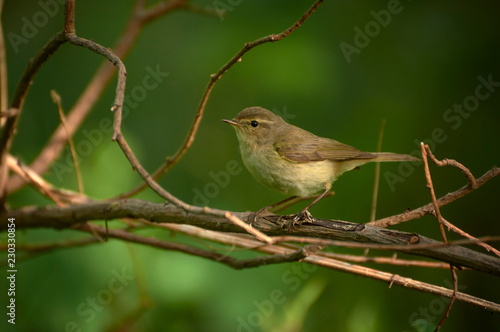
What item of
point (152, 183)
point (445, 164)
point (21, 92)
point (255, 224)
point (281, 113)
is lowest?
point (255, 224)

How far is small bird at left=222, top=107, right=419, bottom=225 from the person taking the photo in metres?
3.29

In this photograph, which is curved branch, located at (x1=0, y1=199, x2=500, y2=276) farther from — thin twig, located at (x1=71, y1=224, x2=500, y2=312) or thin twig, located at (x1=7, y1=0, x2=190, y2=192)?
thin twig, located at (x1=7, y1=0, x2=190, y2=192)

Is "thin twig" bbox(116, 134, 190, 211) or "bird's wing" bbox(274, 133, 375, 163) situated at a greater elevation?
"bird's wing" bbox(274, 133, 375, 163)

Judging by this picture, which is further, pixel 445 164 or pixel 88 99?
pixel 88 99

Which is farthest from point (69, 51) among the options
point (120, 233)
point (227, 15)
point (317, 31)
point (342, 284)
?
point (342, 284)

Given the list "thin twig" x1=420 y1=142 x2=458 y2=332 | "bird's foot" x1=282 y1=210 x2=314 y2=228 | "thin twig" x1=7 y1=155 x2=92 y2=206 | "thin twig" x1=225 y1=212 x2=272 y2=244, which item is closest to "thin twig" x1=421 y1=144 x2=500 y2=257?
"thin twig" x1=420 y1=142 x2=458 y2=332

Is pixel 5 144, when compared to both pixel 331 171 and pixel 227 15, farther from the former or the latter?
pixel 227 15

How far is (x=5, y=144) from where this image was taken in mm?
2814

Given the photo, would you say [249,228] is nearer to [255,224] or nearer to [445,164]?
[255,224]

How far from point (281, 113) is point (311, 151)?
4.30 ft

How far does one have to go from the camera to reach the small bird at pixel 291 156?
10.8ft

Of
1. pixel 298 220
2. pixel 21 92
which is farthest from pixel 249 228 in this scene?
pixel 21 92

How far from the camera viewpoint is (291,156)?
346 cm

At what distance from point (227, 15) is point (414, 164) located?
2394mm
